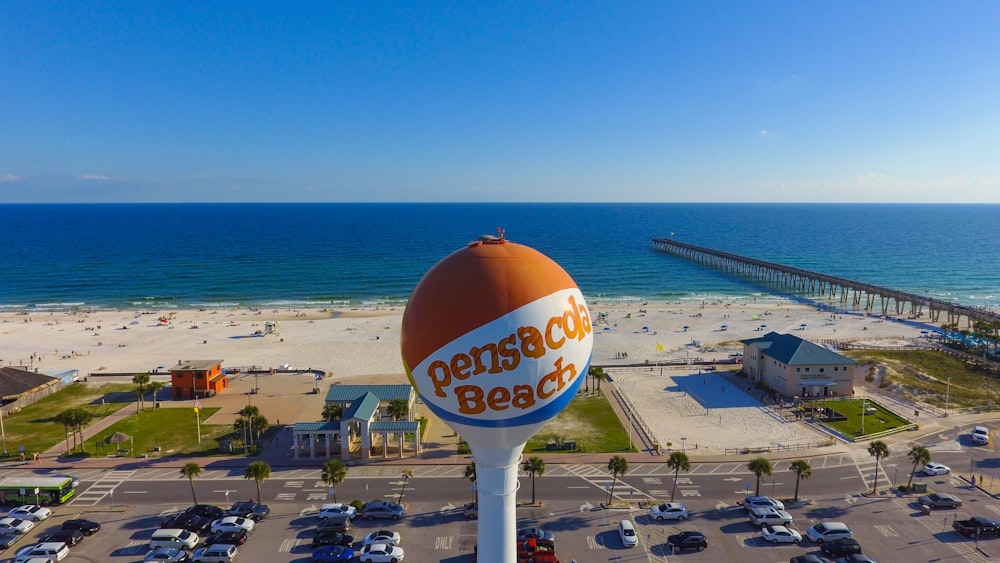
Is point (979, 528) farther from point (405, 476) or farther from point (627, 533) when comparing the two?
point (405, 476)

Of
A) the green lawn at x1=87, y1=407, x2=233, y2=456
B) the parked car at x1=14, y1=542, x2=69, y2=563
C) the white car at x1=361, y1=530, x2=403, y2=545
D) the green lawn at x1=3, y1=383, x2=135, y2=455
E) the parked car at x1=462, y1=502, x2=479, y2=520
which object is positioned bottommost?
the green lawn at x1=87, y1=407, x2=233, y2=456

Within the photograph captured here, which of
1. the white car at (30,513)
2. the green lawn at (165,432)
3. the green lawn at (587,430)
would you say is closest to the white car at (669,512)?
the green lawn at (587,430)

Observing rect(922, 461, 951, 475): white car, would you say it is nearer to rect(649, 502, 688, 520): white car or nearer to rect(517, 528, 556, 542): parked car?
rect(649, 502, 688, 520): white car

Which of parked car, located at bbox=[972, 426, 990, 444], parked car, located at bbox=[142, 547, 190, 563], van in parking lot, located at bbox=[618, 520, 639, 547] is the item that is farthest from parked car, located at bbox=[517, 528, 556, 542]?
parked car, located at bbox=[972, 426, 990, 444]

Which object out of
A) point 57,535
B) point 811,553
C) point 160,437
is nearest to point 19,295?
point 160,437

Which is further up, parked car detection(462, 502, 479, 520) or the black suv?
the black suv

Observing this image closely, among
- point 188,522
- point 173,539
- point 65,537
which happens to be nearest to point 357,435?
point 188,522

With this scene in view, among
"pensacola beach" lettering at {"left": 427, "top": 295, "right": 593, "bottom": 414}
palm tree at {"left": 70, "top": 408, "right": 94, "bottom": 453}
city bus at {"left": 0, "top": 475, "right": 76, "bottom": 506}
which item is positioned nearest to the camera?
"pensacola beach" lettering at {"left": 427, "top": 295, "right": 593, "bottom": 414}
